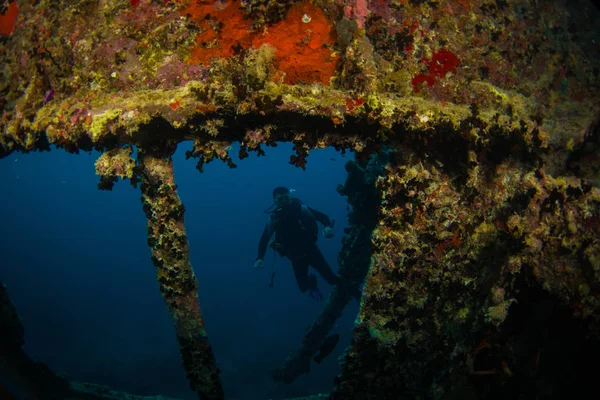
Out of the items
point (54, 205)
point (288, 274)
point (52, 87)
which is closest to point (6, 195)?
point (54, 205)

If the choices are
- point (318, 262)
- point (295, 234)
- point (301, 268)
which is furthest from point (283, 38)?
point (301, 268)

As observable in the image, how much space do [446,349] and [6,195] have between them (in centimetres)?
17187

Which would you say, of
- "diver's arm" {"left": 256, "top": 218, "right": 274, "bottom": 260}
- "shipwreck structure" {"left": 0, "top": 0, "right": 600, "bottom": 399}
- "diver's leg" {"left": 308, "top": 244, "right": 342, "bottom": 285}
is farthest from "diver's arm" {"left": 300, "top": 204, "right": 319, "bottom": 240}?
"shipwreck structure" {"left": 0, "top": 0, "right": 600, "bottom": 399}

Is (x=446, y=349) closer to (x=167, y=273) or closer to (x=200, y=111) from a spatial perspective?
(x=167, y=273)

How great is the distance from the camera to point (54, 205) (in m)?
124

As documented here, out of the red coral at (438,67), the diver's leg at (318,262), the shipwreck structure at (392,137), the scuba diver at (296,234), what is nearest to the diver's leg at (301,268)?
the scuba diver at (296,234)

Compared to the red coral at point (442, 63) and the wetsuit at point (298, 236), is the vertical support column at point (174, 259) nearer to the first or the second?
the red coral at point (442, 63)

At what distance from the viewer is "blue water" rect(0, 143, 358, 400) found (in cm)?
1886

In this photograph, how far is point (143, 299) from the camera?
37.0 metres

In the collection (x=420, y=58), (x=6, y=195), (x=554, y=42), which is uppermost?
(x=6, y=195)

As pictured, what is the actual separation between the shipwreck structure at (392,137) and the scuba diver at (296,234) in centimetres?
630

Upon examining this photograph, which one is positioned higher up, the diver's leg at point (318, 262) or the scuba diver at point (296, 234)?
Result: the scuba diver at point (296, 234)

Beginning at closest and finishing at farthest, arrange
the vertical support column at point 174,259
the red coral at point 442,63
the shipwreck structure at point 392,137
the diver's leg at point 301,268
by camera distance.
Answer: the shipwreck structure at point 392,137 < the vertical support column at point 174,259 < the red coral at point 442,63 < the diver's leg at point 301,268

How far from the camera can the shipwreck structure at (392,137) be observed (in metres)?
2.56
